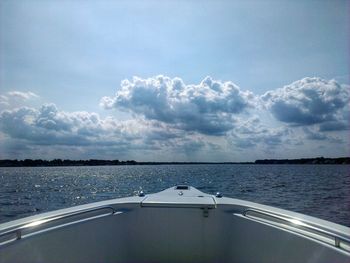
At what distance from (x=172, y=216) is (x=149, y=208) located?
34 centimetres

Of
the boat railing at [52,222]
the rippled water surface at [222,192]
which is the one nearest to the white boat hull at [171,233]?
the boat railing at [52,222]

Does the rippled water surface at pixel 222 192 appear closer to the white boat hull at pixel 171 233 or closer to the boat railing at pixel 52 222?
the white boat hull at pixel 171 233

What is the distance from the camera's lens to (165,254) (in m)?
3.55

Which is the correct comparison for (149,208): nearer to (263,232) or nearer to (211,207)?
(211,207)

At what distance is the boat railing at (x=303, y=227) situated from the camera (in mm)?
2350

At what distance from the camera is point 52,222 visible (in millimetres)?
2947

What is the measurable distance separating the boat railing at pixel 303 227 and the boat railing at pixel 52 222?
1.89 metres

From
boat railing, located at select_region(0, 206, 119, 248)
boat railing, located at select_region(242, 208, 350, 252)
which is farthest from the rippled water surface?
boat railing, located at select_region(0, 206, 119, 248)

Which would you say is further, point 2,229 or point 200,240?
point 200,240

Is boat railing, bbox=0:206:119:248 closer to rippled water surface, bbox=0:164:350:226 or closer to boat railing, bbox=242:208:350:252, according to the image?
boat railing, bbox=242:208:350:252

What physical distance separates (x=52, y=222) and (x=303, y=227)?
2784 mm

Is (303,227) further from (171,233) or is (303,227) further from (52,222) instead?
(52,222)

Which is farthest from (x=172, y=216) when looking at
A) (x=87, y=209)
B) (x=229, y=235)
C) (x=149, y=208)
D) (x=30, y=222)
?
(x=30, y=222)

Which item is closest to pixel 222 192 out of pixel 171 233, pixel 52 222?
pixel 171 233
